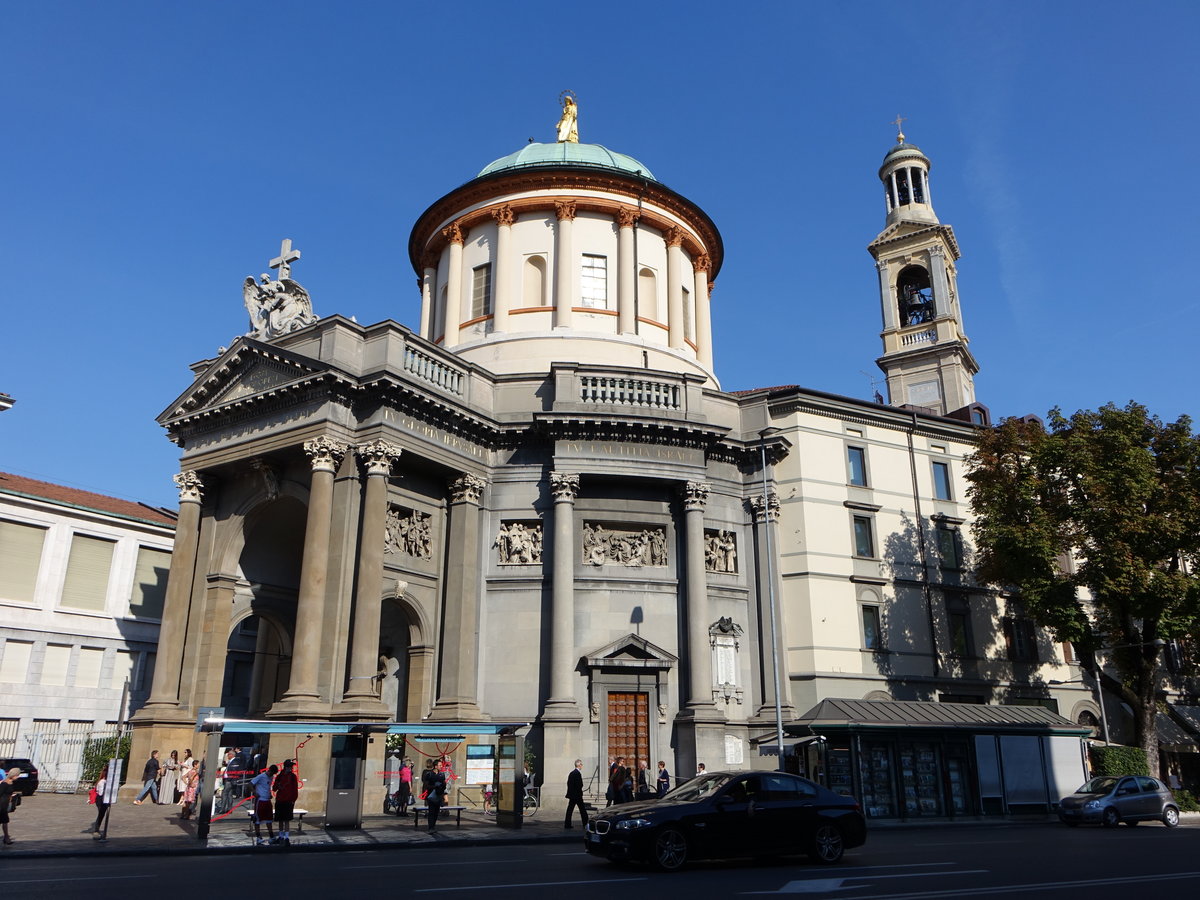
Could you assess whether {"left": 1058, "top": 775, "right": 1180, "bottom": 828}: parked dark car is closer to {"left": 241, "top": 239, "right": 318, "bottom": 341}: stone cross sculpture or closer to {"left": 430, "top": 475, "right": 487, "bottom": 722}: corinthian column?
{"left": 430, "top": 475, "right": 487, "bottom": 722}: corinthian column

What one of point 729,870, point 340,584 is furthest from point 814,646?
point 729,870

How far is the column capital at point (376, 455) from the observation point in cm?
2509

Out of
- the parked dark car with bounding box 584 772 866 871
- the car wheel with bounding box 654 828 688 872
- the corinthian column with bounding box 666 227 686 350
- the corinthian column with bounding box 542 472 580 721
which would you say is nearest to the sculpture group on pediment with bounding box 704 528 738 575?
the corinthian column with bounding box 542 472 580 721

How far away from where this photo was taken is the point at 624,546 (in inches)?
1134

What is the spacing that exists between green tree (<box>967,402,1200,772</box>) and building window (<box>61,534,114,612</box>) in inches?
1356

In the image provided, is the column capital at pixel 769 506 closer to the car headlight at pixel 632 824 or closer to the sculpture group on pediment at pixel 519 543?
the sculpture group on pediment at pixel 519 543

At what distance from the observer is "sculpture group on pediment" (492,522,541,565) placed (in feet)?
93.2

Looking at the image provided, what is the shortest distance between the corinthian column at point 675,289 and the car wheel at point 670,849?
76.8ft

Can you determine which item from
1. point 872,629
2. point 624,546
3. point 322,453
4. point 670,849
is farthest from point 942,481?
point 670,849

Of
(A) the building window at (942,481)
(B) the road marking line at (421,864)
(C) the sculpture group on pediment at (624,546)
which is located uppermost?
(A) the building window at (942,481)

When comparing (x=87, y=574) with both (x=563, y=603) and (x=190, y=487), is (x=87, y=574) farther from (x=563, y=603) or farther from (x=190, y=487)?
(x=563, y=603)

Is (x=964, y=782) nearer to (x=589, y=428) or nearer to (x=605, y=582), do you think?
(x=605, y=582)

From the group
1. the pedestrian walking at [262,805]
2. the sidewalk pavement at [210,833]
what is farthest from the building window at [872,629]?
the pedestrian walking at [262,805]

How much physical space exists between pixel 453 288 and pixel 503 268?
2.45 metres
